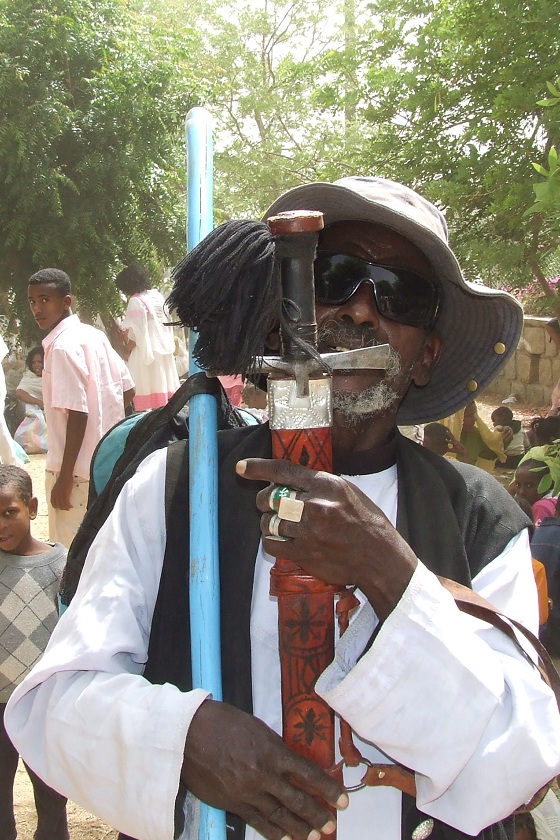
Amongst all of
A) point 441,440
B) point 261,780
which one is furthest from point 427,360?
point 441,440

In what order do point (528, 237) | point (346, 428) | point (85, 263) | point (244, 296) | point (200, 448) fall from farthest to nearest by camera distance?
point (85, 263) → point (528, 237) → point (346, 428) → point (200, 448) → point (244, 296)

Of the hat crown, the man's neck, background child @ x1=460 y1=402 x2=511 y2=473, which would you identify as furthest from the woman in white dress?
the hat crown

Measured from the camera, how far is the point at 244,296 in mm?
1207

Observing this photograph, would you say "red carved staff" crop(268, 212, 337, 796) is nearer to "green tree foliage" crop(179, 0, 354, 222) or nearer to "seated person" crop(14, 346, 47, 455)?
"seated person" crop(14, 346, 47, 455)

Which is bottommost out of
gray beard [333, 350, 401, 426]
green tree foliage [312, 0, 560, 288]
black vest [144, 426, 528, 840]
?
black vest [144, 426, 528, 840]

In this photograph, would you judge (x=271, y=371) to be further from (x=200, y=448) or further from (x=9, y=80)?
(x=9, y=80)

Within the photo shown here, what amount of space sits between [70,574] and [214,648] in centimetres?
42

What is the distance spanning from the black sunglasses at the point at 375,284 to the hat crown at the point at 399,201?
0.11 meters

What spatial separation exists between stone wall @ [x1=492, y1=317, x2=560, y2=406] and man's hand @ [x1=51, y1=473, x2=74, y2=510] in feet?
29.3

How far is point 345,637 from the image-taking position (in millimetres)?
1284

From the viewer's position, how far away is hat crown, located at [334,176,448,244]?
1.59 meters

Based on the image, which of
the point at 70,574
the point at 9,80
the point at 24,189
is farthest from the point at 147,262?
the point at 70,574

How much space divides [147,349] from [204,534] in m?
5.49

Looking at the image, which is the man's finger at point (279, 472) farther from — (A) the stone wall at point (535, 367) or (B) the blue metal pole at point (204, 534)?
(A) the stone wall at point (535, 367)
